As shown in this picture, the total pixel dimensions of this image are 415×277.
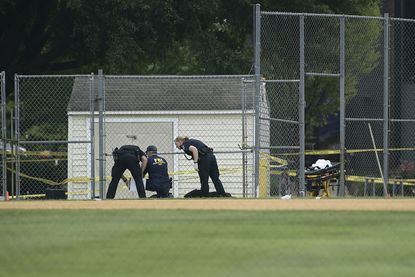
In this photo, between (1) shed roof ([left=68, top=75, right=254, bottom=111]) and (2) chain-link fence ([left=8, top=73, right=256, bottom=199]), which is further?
(1) shed roof ([left=68, top=75, right=254, bottom=111])

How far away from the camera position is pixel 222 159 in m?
30.5

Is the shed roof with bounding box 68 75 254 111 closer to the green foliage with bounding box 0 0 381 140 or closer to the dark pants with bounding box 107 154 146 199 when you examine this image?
the green foliage with bounding box 0 0 381 140

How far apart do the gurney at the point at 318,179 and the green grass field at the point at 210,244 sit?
858 cm

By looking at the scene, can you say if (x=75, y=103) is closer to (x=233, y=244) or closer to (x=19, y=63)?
(x=19, y=63)

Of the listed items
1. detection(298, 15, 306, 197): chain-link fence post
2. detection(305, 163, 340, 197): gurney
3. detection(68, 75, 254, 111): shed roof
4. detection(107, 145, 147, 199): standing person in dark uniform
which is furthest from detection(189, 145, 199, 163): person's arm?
detection(68, 75, 254, 111): shed roof

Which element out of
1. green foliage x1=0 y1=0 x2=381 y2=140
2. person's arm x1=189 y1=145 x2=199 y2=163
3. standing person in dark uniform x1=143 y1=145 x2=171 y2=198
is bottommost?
standing person in dark uniform x1=143 y1=145 x2=171 y2=198

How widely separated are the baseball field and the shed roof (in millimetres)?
10745

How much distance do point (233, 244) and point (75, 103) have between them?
17.3 metres

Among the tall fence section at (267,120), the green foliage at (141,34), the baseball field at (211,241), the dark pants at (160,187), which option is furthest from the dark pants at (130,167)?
the green foliage at (141,34)

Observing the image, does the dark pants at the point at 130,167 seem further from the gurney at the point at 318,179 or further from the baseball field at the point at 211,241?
the baseball field at the point at 211,241

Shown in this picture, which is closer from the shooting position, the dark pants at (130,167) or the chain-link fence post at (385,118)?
the chain-link fence post at (385,118)

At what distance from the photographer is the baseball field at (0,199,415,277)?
11867 mm

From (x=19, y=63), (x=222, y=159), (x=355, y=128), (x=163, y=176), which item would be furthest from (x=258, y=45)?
(x=19, y=63)

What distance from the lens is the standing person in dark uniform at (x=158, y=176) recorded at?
84.2ft
